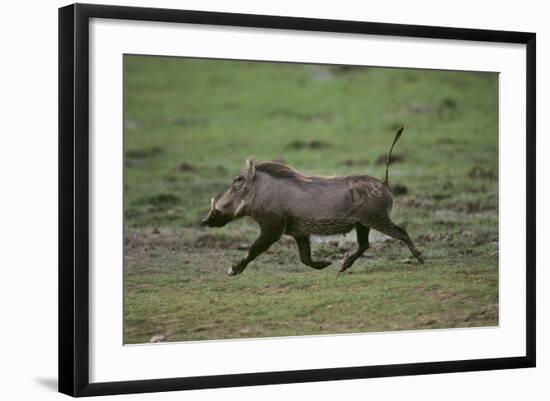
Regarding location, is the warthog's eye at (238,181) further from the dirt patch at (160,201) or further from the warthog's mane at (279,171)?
the dirt patch at (160,201)

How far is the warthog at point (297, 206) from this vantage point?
11.2 metres

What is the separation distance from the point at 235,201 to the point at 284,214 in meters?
0.48

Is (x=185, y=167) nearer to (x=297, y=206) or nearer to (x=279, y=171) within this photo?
(x=279, y=171)

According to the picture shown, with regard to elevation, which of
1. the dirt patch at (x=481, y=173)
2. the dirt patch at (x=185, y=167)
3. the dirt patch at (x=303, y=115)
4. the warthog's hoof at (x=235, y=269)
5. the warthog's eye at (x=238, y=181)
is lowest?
the warthog's hoof at (x=235, y=269)

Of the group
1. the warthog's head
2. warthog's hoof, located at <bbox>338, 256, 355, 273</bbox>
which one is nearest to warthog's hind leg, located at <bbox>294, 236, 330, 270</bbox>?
warthog's hoof, located at <bbox>338, 256, 355, 273</bbox>

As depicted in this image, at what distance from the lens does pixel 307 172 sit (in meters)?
12.6

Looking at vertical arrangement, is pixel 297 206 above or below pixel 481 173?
below

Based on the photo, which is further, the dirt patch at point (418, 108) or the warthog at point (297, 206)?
the dirt patch at point (418, 108)

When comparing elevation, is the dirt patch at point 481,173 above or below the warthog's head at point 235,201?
above

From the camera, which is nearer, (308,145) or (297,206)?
(297,206)

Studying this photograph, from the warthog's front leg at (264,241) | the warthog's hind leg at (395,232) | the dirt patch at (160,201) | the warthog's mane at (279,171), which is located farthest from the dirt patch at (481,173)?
the dirt patch at (160,201)

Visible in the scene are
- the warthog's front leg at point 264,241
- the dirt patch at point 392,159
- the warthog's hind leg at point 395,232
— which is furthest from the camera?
the dirt patch at point 392,159

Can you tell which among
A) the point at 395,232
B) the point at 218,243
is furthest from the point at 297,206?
the point at 395,232

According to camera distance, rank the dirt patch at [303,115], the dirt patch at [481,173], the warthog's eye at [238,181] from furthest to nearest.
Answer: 1. the dirt patch at [303,115]
2. the dirt patch at [481,173]
3. the warthog's eye at [238,181]
